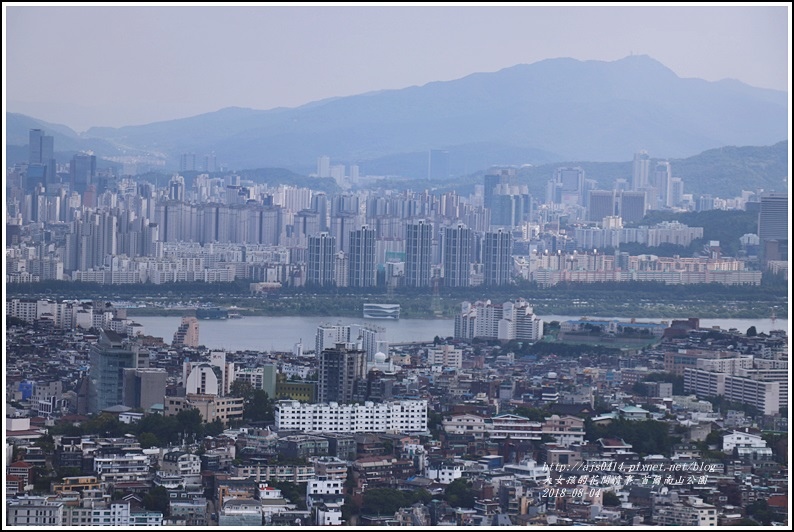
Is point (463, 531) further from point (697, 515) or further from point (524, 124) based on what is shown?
point (524, 124)

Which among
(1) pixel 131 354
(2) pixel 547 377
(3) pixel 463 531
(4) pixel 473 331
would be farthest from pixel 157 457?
(4) pixel 473 331

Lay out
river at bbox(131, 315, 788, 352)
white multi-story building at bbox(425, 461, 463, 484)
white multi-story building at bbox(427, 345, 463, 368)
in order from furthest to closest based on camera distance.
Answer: river at bbox(131, 315, 788, 352) < white multi-story building at bbox(427, 345, 463, 368) < white multi-story building at bbox(425, 461, 463, 484)

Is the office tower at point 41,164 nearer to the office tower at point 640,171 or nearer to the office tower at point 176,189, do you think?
the office tower at point 176,189

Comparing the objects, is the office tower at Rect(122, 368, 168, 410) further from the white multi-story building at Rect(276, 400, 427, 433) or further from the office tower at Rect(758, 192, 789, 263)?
the office tower at Rect(758, 192, 789, 263)

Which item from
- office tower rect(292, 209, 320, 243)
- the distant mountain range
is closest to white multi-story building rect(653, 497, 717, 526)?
the distant mountain range

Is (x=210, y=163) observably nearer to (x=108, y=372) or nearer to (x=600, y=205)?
(x=600, y=205)

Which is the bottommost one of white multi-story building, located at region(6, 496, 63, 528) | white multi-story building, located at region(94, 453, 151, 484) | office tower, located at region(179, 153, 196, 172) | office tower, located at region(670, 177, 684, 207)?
white multi-story building, located at region(6, 496, 63, 528)
